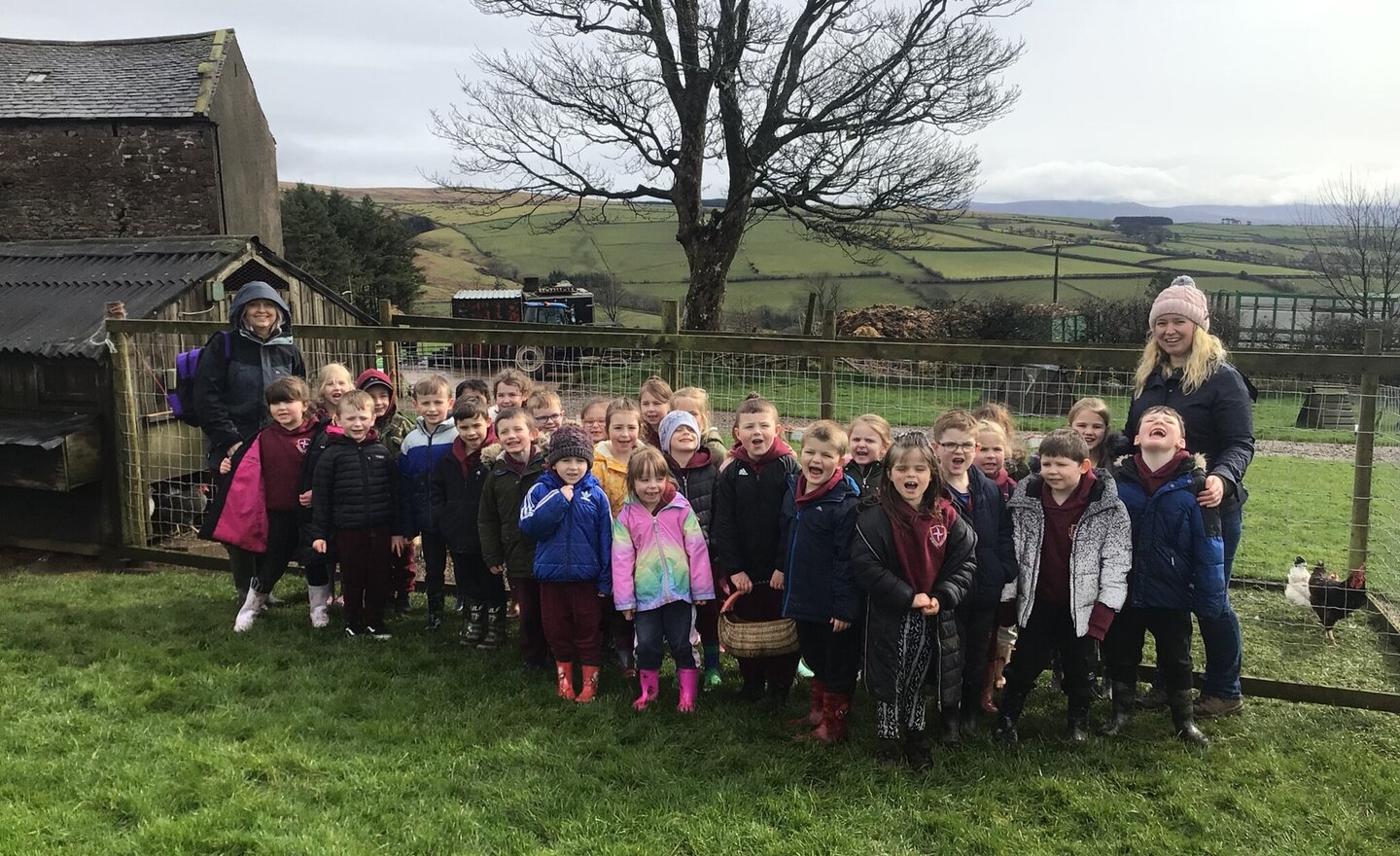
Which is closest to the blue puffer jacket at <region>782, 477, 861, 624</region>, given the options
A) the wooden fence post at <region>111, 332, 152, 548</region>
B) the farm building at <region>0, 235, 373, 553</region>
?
the farm building at <region>0, 235, 373, 553</region>

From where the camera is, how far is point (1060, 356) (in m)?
4.98

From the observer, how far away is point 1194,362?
13.6 feet

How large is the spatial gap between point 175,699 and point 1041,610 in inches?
168

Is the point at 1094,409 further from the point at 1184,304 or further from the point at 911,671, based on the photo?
the point at 911,671

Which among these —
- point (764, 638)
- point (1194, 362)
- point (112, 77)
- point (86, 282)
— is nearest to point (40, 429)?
point (86, 282)

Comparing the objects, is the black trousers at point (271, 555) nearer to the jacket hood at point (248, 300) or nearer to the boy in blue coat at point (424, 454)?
the boy in blue coat at point (424, 454)

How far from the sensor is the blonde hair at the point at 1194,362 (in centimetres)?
413

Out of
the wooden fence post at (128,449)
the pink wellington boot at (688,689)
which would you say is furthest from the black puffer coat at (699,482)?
the wooden fence post at (128,449)

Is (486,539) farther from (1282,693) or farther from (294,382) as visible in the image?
(1282,693)

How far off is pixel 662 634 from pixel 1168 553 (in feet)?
7.76

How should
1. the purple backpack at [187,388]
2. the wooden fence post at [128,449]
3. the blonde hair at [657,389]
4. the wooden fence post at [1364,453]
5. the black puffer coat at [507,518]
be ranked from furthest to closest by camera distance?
1. the wooden fence post at [128,449]
2. the purple backpack at [187,388]
3. the blonde hair at [657,389]
4. the wooden fence post at [1364,453]
5. the black puffer coat at [507,518]

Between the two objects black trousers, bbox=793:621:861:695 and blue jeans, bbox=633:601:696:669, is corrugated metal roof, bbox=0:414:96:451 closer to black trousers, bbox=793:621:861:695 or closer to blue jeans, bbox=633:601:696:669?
blue jeans, bbox=633:601:696:669

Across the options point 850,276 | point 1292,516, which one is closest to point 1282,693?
point 1292,516

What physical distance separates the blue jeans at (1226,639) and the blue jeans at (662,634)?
94.9 inches
